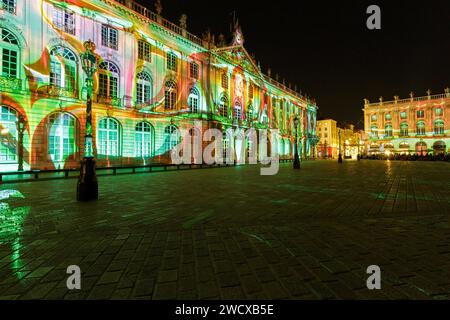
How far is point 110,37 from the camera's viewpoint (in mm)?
24688

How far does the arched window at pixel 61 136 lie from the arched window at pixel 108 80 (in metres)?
3.86

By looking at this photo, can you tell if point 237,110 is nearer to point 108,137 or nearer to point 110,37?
point 110,37

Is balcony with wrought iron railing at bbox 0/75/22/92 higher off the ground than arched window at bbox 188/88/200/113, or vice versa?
arched window at bbox 188/88/200/113

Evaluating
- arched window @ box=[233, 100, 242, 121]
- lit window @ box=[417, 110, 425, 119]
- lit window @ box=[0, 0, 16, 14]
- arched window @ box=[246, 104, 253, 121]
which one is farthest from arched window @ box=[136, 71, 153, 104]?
lit window @ box=[417, 110, 425, 119]

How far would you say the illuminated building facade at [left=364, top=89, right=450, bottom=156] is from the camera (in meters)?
68.6

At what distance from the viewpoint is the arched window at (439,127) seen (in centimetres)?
6862

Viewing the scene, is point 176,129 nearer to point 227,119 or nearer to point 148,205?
point 227,119

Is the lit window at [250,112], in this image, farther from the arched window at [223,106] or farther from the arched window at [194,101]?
the arched window at [194,101]

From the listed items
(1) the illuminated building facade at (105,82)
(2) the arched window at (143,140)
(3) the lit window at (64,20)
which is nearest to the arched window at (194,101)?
(1) the illuminated building facade at (105,82)

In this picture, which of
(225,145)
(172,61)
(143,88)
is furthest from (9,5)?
(225,145)

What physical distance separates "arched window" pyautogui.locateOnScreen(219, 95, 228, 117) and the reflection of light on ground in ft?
110

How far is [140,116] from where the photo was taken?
2675cm

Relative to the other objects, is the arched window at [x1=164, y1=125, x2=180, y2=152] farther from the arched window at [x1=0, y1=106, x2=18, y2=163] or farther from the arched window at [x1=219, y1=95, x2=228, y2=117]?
the arched window at [x1=0, y1=106, x2=18, y2=163]
